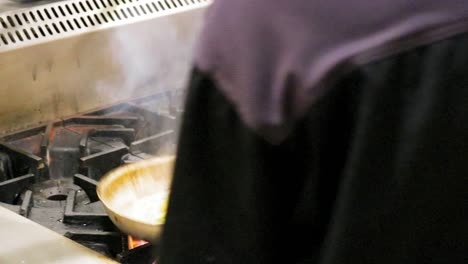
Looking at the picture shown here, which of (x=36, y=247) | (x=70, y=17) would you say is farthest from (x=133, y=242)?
(x=70, y=17)

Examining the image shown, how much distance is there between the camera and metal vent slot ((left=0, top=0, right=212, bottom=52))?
1180 millimetres

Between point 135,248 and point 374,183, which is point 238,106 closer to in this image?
point 374,183

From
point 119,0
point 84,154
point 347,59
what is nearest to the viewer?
point 347,59

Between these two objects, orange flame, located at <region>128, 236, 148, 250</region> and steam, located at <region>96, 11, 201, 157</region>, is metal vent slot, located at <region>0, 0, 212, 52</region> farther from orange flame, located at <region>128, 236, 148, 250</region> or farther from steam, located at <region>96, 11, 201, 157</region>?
orange flame, located at <region>128, 236, 148, 250</region>

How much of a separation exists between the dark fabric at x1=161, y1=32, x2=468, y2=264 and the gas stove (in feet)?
1.39

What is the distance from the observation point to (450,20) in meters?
0.47

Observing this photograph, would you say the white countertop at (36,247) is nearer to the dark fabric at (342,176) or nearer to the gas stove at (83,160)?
the gas stove at (83,160)

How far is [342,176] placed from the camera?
0.50 meters

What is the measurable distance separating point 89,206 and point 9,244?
19 centimetres

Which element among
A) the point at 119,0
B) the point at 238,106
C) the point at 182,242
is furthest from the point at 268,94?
the point at 119,0

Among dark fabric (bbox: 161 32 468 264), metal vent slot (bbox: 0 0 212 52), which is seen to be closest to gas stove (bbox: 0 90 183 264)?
metal vent slot (bbox: 0 0 212 52)

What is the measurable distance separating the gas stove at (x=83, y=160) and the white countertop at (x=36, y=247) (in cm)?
6

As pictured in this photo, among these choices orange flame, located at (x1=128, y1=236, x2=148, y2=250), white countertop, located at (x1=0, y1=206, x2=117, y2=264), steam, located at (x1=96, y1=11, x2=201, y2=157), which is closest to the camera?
white countertop, located at (x1=0, y1=206, x2=117, y2=264)

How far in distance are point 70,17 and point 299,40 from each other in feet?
2.87
